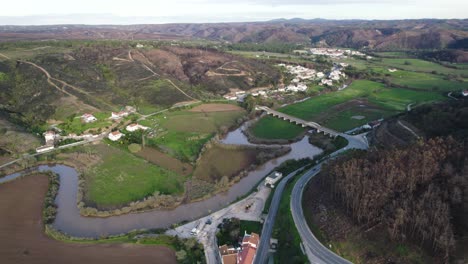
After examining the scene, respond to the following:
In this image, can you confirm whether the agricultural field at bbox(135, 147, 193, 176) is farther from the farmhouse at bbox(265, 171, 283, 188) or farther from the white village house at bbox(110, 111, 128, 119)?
the white village house at bbox(110, 111, 128, 119)

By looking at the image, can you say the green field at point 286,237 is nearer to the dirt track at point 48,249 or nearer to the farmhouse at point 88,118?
the dirt track at point 48,249

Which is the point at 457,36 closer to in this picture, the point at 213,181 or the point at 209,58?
the point at 209,58

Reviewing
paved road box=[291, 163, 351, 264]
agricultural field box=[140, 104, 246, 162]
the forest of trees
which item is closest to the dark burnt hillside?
the forest of trees

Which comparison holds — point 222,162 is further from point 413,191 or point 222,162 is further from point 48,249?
point 413,191

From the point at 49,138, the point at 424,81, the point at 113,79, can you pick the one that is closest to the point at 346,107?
the point at 424,81

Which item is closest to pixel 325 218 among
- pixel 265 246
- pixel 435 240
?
pixel 265 246

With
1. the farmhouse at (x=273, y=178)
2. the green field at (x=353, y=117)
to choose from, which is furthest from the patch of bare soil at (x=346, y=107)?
the farmhouse at (x=273, y=178)
